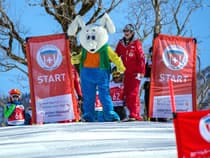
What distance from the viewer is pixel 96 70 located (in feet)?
26.0

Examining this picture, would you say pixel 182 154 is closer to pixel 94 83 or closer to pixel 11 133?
pixel 11 133

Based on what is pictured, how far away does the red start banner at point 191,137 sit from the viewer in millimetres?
4094

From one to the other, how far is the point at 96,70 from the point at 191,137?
3952 mm

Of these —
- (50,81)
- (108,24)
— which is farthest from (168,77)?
(50,81)

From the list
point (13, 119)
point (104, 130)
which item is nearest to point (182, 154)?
point (104, 130)

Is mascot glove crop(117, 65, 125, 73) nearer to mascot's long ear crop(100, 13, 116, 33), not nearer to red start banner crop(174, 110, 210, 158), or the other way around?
mascot's long ear crop(100, 13, 116, 33)

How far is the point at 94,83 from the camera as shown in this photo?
313 inches

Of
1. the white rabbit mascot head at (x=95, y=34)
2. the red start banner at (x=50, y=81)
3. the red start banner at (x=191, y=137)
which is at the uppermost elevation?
the white rabbit mascot head at (x=95, y=34)

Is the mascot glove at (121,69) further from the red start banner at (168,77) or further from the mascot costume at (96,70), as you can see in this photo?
the red start banner at (168,77)

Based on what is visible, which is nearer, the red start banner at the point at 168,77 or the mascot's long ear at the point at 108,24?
the mascot's long ear at the point at 108,24

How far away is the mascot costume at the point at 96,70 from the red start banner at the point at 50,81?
0.43m

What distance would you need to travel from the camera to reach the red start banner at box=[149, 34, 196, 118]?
28.1 ft

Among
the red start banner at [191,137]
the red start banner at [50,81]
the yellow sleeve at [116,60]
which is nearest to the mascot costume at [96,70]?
the yellow sleeve at [116,60]

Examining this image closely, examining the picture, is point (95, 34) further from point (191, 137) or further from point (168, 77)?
point (191, 137)
